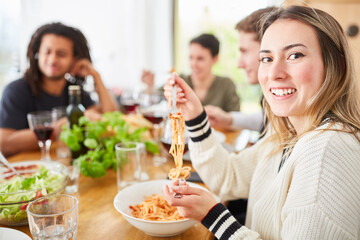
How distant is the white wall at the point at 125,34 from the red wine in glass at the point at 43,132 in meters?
2.83

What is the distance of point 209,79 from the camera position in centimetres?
331

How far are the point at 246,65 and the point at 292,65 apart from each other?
3.51 ft

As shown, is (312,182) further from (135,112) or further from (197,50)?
(197,50)

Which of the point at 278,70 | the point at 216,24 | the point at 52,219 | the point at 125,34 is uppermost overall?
the point at 216,24

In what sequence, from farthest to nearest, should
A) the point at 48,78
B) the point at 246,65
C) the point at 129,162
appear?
the point at 48,78 < the point at 246,65 < the point at 129,162

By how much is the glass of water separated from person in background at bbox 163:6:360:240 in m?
0.26

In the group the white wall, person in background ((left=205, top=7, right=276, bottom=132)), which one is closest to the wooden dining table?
person in background ((left=205, top=7, right=276, bottom=132))

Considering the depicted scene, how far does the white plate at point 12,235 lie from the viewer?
33.3 inches

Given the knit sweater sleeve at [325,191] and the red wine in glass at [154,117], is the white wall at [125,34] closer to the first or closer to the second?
the red wine in glass at [154,117]

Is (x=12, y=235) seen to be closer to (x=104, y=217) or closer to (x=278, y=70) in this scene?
(x=104, y=217)

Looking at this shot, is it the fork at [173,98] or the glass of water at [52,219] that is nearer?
the glass of water at [52,219]

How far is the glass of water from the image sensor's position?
79 cm

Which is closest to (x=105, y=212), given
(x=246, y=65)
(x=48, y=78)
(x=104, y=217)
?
(x=104, y=217)

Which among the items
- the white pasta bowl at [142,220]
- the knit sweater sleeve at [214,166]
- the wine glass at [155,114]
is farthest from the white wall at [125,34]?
the white pasta bowl at [142,220]
